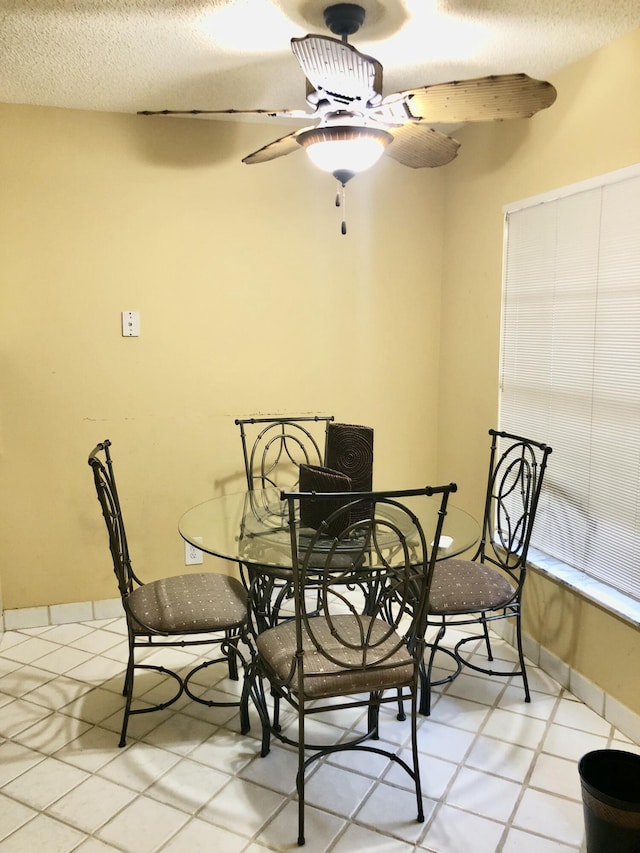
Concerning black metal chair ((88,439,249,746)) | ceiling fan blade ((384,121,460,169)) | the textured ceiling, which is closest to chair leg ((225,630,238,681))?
black metal chair ((88,439,249,746))

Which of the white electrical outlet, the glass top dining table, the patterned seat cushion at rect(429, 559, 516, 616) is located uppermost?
the glass top dining table

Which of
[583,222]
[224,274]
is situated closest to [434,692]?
[583,222]

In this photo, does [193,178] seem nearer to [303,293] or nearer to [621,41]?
[303,293]

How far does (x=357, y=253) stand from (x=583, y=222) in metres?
1.18

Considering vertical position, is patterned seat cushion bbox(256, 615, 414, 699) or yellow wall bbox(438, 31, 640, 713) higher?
yellow wall bbox(438, 31, 640, 713)

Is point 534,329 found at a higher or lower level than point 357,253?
lower

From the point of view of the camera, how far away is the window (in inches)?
82.6

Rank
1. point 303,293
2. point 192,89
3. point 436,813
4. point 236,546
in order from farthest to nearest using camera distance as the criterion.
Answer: point 303,293, point 192,89, point 236,546, point 436,813

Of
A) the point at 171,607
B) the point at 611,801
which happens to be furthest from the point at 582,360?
the point at 171,607

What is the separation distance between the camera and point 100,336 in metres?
2.88

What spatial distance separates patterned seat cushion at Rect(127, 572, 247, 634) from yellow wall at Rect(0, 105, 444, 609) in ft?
2.75

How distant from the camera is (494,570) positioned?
8.30ft

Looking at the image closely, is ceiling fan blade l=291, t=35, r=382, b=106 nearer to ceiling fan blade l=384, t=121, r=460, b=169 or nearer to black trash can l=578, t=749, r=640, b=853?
ceiling fan blade l=384, t=121, r=460, b=169

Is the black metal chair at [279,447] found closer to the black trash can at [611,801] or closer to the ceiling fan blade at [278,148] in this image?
the ceiling fan blade at [278,148]
